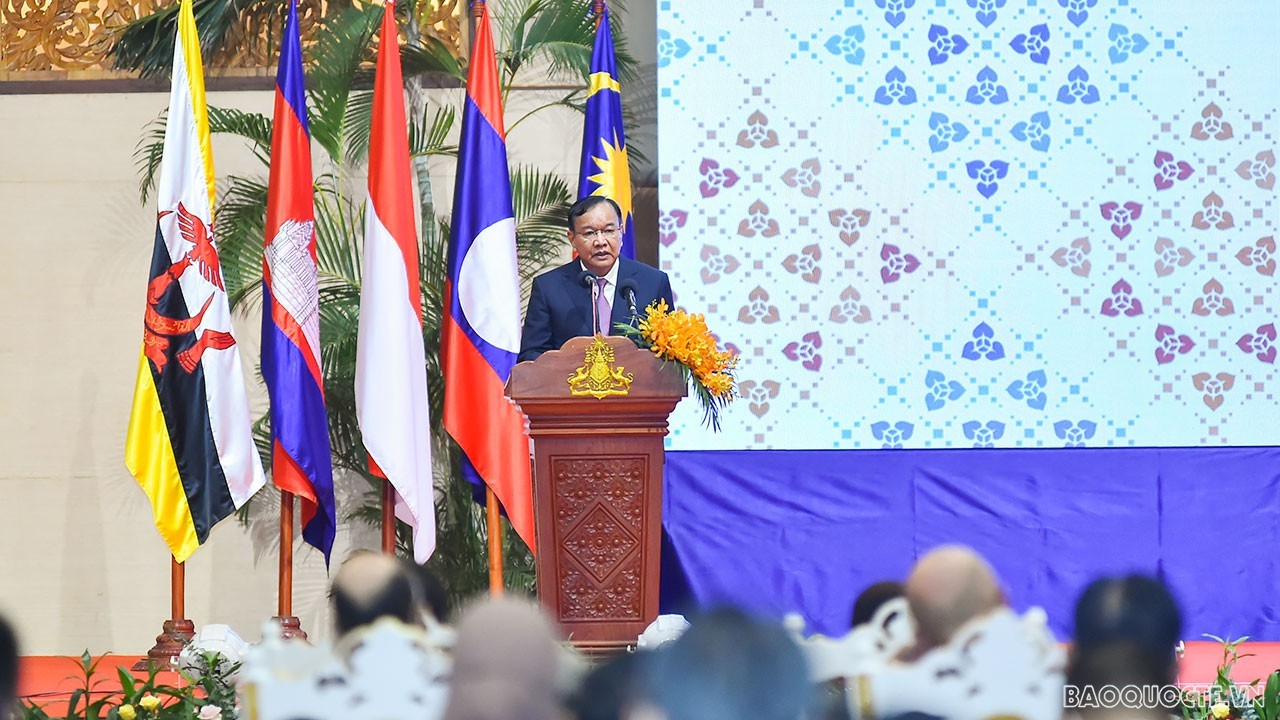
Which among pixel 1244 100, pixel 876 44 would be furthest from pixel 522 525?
pixel 1244 100

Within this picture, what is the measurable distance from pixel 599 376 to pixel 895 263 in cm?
270

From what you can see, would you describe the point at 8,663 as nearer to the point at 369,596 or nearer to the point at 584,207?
the point at 369,596

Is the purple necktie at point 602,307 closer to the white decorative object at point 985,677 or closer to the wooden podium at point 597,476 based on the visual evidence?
the wooden podium at point 597,476

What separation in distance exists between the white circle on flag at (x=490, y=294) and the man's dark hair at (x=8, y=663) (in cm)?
355

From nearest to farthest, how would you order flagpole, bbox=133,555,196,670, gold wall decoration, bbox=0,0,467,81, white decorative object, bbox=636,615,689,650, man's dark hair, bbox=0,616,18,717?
man's dark hair, bbox=0,616,18,717
white decorative object, bbox=636,615,689,650
flagpole, bbox=133,555,196,670
gold wall decoration, bbox=0,0,467,81

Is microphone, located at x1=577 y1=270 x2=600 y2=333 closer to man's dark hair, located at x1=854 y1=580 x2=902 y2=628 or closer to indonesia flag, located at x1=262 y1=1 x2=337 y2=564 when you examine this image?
indonesia flag, located at x1=262 y1=1 x2=337 y2=564

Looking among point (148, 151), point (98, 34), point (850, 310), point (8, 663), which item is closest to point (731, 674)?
point (8, 663)

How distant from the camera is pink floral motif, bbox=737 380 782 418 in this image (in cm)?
609

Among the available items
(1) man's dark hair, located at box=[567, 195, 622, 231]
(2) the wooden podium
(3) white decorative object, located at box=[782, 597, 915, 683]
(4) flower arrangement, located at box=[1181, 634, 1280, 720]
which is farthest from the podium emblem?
(3) white decorative object, located at box=[782, 597, 915, 683]

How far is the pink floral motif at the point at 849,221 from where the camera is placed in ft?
20.1

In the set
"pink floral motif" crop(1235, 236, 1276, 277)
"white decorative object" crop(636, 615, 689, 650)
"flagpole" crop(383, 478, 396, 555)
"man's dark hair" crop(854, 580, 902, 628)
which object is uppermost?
"pink floral motif" crop(1235, 236, 1276, 277)

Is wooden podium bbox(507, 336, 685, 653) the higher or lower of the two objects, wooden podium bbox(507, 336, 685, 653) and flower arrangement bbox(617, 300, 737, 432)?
the lower

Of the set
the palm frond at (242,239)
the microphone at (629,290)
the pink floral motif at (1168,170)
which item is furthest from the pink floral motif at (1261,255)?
the palm frond at (242,239)

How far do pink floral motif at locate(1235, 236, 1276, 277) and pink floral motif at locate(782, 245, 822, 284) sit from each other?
1.74m
